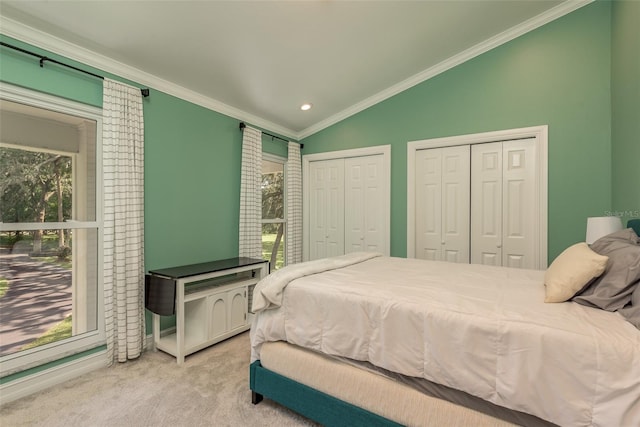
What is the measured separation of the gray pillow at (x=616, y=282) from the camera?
4.14 ft

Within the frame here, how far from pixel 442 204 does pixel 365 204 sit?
3.16 ft

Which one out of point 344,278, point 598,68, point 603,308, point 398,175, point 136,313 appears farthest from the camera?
point 398,175

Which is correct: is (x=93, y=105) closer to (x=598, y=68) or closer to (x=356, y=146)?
(x=356, y=146)

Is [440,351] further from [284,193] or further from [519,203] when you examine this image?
[284,193]

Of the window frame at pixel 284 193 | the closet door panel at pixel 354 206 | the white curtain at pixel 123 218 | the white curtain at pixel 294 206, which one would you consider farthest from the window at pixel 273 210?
the white curtain at pixel 123 218

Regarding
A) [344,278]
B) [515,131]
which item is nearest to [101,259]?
[344,278]

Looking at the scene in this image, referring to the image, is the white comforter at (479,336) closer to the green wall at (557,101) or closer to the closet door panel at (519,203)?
the closet door panel at (519,203)

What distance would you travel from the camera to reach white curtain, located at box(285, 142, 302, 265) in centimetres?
426

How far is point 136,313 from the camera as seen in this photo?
96.7 inches

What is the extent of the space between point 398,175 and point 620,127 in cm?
194

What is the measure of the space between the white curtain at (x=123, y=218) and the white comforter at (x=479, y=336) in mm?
1280

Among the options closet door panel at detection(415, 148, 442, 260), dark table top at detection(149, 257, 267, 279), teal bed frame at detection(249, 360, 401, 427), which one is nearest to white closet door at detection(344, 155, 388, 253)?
closet door panel at detection(415, 148, 442, 260)

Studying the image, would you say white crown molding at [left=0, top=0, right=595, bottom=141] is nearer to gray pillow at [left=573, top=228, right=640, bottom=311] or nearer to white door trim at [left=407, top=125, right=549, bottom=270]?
white door trim at [left=407, top=125, right=549, bottom=270]

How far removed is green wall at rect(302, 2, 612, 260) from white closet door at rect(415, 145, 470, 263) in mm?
287
